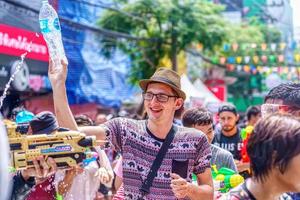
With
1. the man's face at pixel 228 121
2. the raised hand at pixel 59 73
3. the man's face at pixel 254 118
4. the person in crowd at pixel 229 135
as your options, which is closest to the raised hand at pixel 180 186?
the raised hand at pixel 59 73

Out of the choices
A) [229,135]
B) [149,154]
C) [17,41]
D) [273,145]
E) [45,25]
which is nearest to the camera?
[273,145]

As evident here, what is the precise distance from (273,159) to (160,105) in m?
1.40

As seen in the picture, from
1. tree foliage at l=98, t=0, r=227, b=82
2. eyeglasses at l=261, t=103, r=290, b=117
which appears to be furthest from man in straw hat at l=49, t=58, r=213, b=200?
tree foliage at l=98, t=0, r=227, b=82

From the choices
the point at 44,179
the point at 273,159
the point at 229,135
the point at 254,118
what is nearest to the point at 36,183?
the point at 44,179

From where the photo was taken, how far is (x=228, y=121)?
679 centimetres

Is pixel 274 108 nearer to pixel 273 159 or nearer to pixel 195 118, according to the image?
pixel 273 159

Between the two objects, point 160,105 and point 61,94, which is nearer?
point 61,94

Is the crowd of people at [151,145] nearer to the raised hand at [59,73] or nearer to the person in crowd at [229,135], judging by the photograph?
the raised hand at [59,73]

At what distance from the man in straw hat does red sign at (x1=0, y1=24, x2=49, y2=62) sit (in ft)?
24.4

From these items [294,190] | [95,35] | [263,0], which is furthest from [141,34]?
[263,0]

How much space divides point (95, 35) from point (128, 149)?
1232cm

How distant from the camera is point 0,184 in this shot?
4.87 feet

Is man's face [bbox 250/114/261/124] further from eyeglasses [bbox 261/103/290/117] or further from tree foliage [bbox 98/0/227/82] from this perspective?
tree foliage [bbox 98/0/227/82]

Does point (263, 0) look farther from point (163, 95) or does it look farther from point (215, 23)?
point (163, 95)
